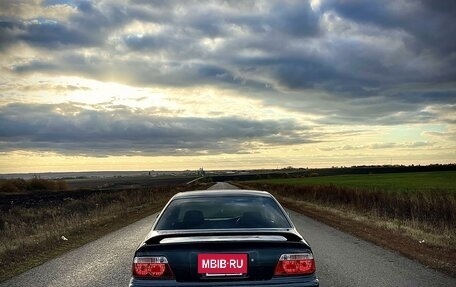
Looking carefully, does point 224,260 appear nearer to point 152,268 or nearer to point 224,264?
point 224,264

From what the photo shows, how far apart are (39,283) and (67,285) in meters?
0.58

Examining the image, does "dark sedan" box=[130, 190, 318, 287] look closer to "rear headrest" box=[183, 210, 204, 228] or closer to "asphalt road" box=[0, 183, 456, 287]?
"rear headrest" box=[183, 210, 204, 228]

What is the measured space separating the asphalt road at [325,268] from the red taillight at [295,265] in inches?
119

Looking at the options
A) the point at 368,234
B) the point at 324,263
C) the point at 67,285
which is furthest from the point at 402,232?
the point at 67,285

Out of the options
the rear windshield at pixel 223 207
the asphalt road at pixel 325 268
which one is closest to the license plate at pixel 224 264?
the rear windshield at pixel 223 207

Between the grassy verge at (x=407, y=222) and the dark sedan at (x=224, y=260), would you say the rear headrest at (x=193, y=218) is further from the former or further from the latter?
the grassy verge at (x=407, y=222)

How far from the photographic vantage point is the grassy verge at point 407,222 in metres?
11.4

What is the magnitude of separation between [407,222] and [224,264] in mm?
14736

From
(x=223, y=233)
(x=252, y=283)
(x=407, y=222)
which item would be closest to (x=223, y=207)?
(x=223, y=233)

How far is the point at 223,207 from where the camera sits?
6.37 metres

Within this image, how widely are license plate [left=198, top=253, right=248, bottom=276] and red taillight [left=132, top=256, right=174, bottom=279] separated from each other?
0.31 meters

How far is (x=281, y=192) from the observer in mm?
54469

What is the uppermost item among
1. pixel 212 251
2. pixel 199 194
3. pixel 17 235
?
pixel 199 194

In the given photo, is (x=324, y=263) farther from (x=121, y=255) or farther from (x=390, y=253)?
(x=121, y=255)
